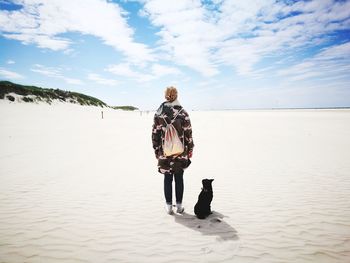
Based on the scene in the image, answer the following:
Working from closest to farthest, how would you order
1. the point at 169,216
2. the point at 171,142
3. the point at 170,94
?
the point at 171,142
the point at 170,94
the point at 169,216

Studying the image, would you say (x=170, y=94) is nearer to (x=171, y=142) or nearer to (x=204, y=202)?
(x=171, y=142)

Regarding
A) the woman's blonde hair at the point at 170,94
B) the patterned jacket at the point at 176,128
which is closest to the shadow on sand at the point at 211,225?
the patterned jacket at the point at 176,128

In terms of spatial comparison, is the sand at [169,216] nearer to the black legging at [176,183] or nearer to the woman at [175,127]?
the black legging at [176,183]

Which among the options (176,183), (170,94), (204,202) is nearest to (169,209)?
(176,183)

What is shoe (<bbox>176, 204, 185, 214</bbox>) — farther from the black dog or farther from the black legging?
the black dog

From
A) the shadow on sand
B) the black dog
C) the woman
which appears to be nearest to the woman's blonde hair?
the woman

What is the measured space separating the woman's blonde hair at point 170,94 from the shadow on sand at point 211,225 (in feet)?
7.81

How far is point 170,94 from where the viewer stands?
435 cm

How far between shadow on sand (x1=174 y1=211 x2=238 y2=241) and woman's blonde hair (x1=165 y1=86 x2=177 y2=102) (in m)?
2.38

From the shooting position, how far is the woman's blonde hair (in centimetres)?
435

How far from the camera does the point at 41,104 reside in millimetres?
33562

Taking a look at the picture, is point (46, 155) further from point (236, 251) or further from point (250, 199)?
point (236, 251)

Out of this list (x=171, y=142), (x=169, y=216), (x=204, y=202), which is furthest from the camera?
(x=169, y=216)

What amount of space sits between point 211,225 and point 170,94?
259 centimetres
